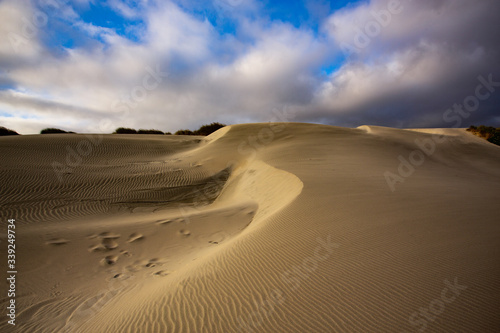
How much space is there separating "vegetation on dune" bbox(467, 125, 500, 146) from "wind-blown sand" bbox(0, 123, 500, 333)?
21.8 metres

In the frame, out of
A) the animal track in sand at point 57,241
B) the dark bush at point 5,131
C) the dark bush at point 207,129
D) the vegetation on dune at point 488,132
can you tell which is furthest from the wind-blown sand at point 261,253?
the vegetation on dune at point 488,132

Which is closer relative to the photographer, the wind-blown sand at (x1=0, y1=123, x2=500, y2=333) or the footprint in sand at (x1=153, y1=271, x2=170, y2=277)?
the wind-blown sand at (x1=0, y1=123, x2=500, y2=333)

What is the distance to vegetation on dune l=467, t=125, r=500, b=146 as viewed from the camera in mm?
20962

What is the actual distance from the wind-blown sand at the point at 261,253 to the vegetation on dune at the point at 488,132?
21.8 metres

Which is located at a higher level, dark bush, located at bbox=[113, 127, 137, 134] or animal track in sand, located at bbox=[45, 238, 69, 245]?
dark bush, located at bbox=[113, 127, 137, 134]

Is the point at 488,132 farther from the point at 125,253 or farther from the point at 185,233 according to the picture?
the point at 125,253

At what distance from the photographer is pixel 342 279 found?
2398 millimetres

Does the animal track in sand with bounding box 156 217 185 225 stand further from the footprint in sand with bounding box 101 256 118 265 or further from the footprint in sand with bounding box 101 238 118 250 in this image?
the footprint in sand with bounding box 101 256 118 265

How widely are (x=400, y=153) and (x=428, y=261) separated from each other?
10.3 metres

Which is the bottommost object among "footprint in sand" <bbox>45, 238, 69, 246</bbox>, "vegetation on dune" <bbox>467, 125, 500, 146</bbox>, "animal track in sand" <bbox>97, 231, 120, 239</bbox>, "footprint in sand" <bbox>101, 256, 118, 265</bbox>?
"footprint in sand" <bbox>101, 256, 118, 265</bbox>

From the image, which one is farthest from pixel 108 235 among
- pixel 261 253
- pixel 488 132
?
pixel 488 132

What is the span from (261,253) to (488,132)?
31217mm

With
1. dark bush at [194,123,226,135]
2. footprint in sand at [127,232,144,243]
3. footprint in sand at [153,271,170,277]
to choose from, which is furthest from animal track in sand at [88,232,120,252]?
dark bush at [194,123,226,135]

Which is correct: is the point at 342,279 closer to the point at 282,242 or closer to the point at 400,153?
the point at 282,242
